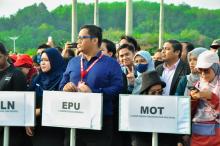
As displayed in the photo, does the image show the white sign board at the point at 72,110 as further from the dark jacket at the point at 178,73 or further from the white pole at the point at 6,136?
the dark jacket at the point at 178,73

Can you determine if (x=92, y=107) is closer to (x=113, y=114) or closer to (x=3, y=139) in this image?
(x=113, y=114)

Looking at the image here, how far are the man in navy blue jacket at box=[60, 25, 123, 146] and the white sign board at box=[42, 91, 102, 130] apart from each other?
3.2 inches

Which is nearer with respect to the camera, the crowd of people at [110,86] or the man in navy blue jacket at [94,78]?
the crowd of people at [110,86]

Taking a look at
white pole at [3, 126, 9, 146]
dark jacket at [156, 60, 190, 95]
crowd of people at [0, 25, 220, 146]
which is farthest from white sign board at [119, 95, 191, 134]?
white pole at [3, 126, 9, 146]

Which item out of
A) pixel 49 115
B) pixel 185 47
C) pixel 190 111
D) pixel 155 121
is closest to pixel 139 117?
pixel 155 121

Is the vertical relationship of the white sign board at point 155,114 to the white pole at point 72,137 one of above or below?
above

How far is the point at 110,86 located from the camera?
17.6 ft

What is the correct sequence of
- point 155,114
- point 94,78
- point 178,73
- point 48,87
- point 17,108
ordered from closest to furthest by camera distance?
1. point 155,114
2. point 94,78
3. point 17,108
4. point 48,87
5. point 178,73

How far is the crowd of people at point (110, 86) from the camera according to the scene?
5.17 m

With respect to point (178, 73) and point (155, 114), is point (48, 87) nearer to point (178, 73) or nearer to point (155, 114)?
point (155, 114)

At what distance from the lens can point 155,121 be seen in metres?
5.18

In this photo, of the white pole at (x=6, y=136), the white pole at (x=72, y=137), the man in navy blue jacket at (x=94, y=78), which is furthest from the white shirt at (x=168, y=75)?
the white pole at (x=6, y=136)

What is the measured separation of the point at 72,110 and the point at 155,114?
0.83 metres

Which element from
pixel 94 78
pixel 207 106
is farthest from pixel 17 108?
pixel 207 106
